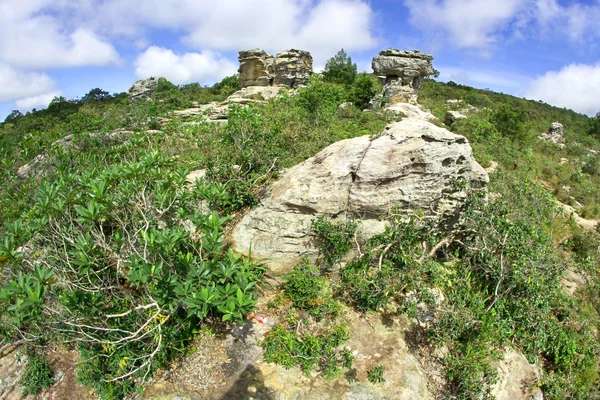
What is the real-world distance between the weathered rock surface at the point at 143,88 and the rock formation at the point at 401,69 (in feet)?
75.4

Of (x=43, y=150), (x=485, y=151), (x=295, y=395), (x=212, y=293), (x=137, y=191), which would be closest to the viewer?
(x=212, y=293)

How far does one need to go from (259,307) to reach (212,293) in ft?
4.88

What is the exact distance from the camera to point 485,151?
10750 mm

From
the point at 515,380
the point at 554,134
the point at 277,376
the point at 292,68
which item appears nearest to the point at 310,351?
the point at 277,376

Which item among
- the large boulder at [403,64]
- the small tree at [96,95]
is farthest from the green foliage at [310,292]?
the small tree at [96,95]

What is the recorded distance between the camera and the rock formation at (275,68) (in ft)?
87.3

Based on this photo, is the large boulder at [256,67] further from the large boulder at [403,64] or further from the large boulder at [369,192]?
the large boulder at [369,192]

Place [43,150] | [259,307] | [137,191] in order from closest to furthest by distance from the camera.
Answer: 1. [137,191]
2. [259,307]
3. [43,150]

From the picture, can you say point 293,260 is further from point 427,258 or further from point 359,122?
point 359,122

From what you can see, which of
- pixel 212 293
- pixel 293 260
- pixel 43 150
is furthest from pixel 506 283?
pixel 43 150

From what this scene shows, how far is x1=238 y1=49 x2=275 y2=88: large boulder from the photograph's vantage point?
26828mm

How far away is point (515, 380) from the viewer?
4227 millimetres

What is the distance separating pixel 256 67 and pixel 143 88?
534 inches

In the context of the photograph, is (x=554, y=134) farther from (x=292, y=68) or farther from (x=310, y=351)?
(x=310, y=351)
